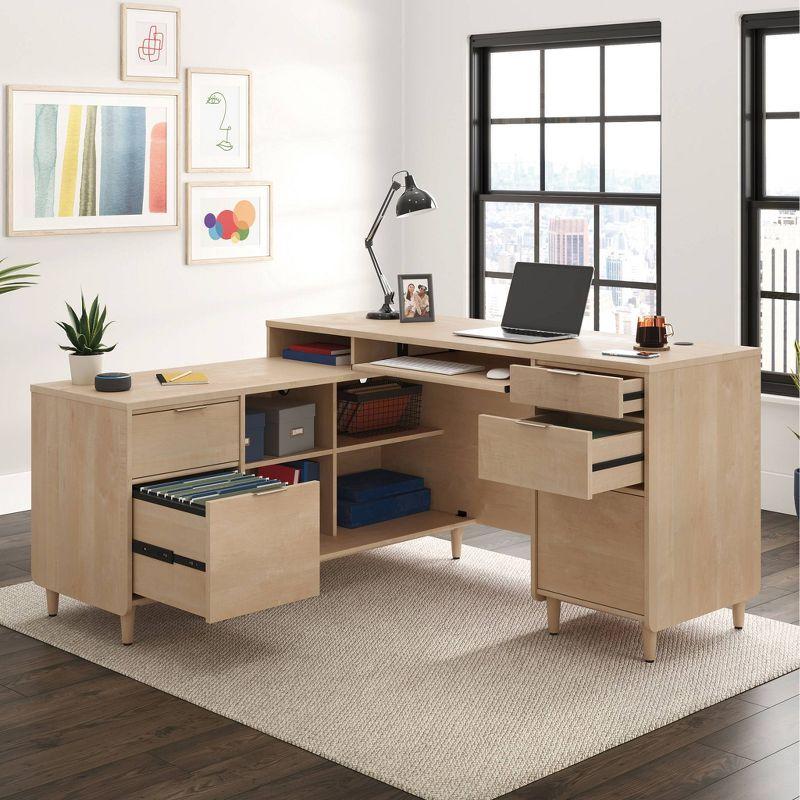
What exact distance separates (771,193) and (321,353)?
1914 mm

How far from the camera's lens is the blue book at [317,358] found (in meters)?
4.06

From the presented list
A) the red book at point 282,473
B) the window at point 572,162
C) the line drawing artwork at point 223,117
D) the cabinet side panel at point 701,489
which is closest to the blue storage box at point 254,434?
the red book at point 282,473

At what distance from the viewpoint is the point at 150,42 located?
5.11 m

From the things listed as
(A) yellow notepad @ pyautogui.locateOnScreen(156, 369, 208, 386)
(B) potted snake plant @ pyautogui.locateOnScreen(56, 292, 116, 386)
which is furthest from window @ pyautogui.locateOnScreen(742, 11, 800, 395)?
(B) potted snake plant @ pyautogui.locateOnScreen(56, 292, 116, 386)

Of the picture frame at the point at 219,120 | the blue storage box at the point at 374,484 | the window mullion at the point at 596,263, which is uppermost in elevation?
the picture frame at the point at 219,120

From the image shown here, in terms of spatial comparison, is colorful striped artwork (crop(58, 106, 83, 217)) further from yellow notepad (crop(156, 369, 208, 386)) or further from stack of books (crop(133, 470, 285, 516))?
stack of books (crop(133, 470, 285, 516))

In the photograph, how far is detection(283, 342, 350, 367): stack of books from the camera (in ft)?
13.3

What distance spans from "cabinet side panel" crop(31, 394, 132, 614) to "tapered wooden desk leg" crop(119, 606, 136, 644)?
1.1 inches

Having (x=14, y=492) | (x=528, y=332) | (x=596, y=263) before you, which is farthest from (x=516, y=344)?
(x=14, y=492)

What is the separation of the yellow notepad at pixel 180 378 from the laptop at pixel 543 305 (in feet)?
2.54

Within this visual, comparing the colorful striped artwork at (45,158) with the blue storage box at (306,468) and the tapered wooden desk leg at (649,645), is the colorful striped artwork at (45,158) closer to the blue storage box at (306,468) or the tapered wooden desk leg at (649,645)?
the blue storage box at (306,468)

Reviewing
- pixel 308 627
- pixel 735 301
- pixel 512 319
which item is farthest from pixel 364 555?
pixel 735 301

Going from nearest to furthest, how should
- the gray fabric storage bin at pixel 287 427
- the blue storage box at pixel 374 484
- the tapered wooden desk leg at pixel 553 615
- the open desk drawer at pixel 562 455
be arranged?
the open desk drawer at pixel 562 455, the tapered wooden desk leg at pixel 553 615, the gray fabric storage bin at pixel 287 427, the blue storage box at pixel 374 484

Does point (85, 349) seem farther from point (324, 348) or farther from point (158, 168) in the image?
point (158, 168)
